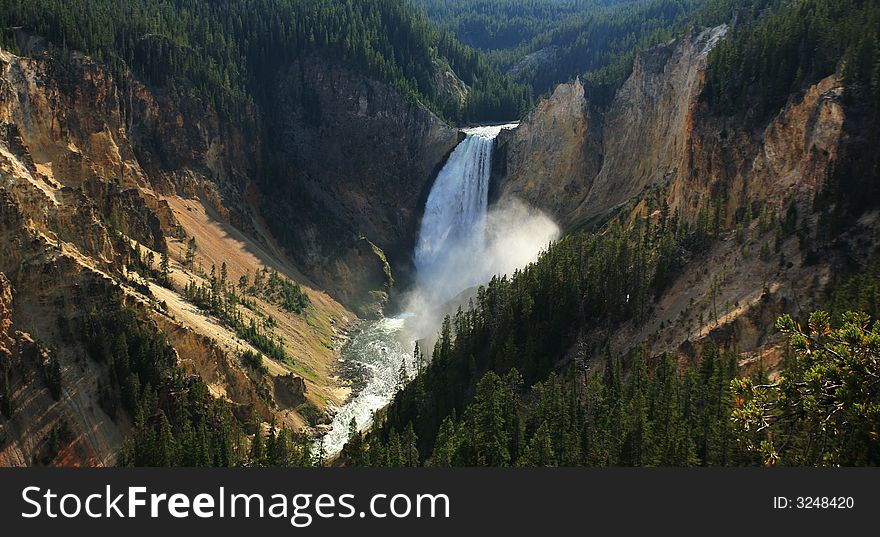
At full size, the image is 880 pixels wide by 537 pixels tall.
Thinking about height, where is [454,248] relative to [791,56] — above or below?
above

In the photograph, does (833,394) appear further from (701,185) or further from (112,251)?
(112,251)

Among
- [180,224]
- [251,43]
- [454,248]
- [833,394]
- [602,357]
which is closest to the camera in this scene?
[833,394]

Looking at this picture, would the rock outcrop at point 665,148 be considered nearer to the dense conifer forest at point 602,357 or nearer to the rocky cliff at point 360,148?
the dense conifer forest at point 602,357

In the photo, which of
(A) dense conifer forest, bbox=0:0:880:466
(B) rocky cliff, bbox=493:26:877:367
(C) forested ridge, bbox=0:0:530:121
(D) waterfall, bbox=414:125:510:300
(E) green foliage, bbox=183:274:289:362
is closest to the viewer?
(A) dense conifer forest, bbox=0:0:880:466

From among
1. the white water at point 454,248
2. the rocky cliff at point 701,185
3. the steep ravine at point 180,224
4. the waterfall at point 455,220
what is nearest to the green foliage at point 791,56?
the rocky cliff at point 701,185

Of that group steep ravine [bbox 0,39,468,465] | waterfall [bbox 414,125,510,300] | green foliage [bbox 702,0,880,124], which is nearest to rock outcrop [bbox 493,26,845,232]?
green foliage [bbox 702,0,880,124]

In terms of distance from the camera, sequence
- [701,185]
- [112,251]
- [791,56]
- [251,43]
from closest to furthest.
→ [791,56] → [112,251] → [701,185] → [251,43]

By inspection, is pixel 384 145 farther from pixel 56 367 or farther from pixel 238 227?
pixel 56 367

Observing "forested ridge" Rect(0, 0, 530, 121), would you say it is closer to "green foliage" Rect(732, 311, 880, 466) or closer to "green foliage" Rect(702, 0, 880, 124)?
"green foliage" Rect(702, 0, 880, 124)

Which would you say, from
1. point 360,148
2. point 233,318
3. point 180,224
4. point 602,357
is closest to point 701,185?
point 602,357
